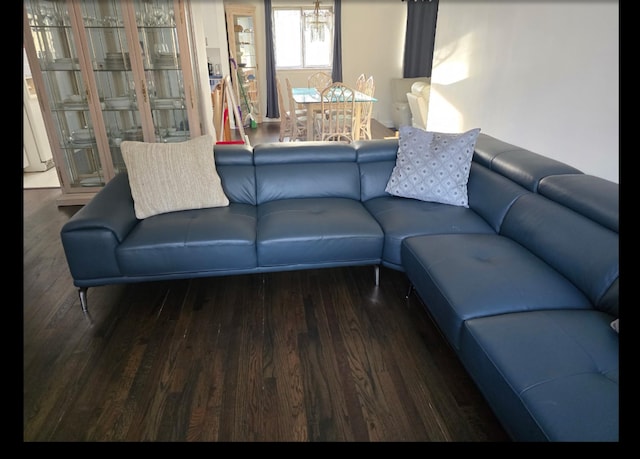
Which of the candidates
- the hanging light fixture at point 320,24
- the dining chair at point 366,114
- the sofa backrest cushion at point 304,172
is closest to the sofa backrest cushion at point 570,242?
the sofa backrest cushion at point 304,172

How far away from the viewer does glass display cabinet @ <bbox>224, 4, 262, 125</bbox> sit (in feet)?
21.3

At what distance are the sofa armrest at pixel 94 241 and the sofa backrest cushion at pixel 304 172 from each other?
866 millimetres

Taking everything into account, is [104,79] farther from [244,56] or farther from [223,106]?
→ [244,56]

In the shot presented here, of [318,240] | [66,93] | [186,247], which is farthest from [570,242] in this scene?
[66,93]

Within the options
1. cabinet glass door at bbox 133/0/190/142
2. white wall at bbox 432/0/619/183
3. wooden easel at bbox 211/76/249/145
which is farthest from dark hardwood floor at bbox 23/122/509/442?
wooden easel at bbox 211/76/249/145

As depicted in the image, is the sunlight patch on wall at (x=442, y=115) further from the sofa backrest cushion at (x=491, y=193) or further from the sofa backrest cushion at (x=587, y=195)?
the sofa backrest cushion at (x=587, y=195)

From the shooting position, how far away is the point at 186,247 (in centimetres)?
196

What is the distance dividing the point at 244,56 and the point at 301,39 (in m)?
1.11

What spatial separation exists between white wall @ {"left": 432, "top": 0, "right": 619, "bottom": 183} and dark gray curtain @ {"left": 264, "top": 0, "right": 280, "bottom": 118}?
3.76m

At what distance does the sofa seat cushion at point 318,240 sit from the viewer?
6.70 feet

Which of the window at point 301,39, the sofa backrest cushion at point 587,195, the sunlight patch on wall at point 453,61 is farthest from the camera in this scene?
the window at point 301,39

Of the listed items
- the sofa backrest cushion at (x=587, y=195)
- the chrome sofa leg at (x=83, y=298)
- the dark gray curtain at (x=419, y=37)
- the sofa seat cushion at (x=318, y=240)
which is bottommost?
the chrome sofa leg at (x=83, y=298)

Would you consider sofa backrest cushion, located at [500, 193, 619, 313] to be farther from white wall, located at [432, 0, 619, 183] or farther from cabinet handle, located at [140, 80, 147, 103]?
cabinet handle, located at [140, 80, 147, 103]
